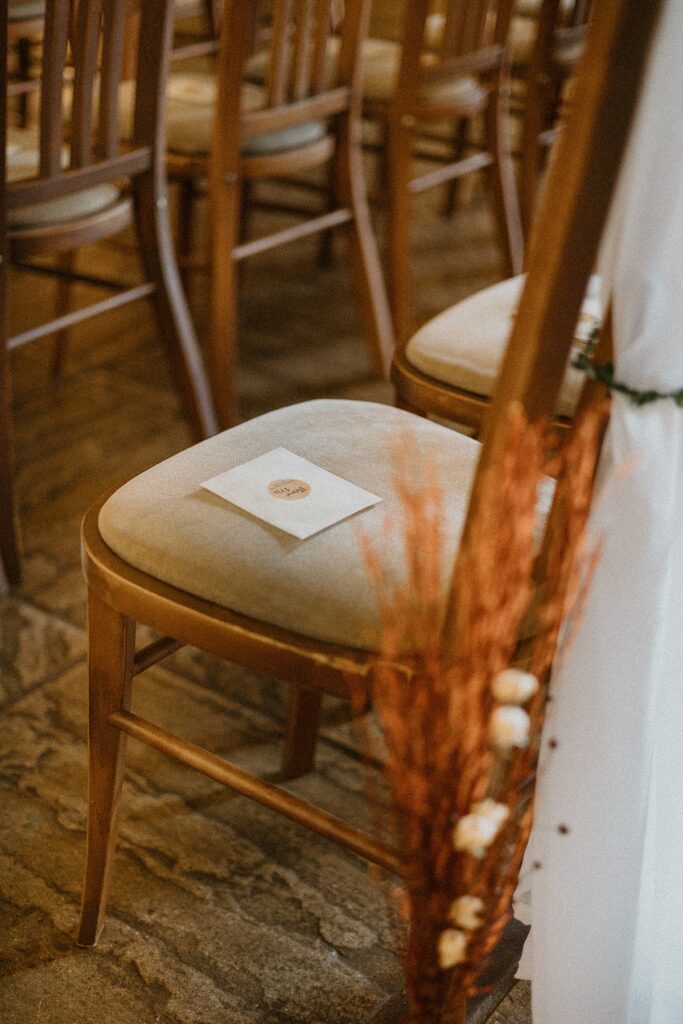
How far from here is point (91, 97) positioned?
1532 millimetres

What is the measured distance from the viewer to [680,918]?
973 millimetres

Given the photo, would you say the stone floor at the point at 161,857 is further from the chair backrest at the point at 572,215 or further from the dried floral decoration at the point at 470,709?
the chair backrest at the point at 572,215

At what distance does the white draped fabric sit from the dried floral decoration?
3 cm

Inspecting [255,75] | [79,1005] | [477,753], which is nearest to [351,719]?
[79,1005]

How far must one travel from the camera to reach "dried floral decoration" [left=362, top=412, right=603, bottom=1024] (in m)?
0.71

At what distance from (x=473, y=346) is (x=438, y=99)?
1.19 metres

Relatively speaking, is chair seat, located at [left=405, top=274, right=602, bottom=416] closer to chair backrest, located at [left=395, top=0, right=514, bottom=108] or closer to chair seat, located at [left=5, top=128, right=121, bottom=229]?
chair seat, located at [left=5, top=128, right=121, bottom=229]

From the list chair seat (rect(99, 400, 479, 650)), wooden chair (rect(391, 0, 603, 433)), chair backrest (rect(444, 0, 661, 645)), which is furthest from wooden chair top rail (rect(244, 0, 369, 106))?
chair backrest (rect(444, 0, 661, 645))

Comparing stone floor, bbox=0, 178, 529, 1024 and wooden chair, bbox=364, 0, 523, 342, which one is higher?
wooden chair, bbox=364, 0, 523, 342

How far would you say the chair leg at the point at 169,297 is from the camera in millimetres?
1734

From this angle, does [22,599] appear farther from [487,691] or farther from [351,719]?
[487,691]

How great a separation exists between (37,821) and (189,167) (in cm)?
122

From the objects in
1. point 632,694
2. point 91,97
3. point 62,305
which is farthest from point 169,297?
point 632,694

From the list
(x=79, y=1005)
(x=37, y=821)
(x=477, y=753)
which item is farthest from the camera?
(x=37, y=821)
